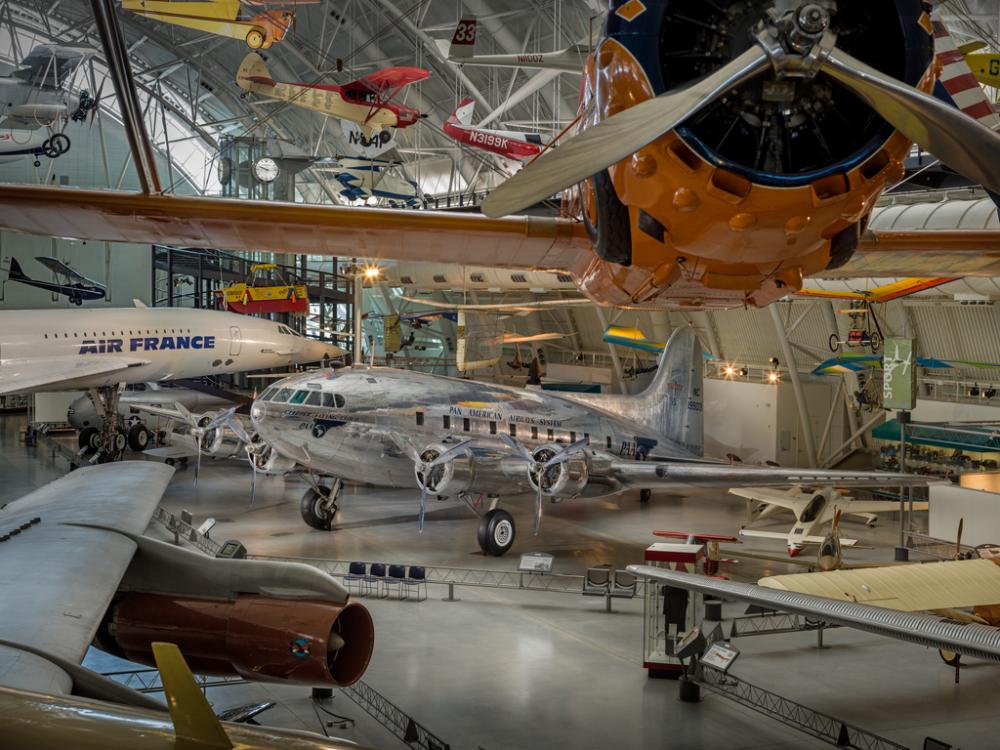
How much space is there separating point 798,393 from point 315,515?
48.4 feet

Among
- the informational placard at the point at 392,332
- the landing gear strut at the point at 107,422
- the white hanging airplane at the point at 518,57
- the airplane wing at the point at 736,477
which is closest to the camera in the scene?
the white hanging airplane at the point at 518,57

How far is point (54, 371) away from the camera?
2200 cm

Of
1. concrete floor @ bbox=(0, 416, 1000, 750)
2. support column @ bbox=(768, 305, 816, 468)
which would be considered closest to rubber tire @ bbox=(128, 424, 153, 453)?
concrete floor @ bbox=(0, 416, 1000, 750)

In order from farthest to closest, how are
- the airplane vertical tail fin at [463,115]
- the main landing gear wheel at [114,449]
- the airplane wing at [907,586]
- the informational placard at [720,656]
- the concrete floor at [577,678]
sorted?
the airplane vertical tail fin at [463,115], the main landing gear wheel at [114,449], the airplane wing at [907,586], the informational placard at [720,656], the concrete floor at [577,678]

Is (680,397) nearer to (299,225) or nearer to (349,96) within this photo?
(349,96)

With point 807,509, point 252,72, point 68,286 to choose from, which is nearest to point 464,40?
point 807,509

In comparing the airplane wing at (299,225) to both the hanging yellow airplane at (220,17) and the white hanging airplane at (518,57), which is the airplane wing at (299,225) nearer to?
the white hanging airplane at (518,57)

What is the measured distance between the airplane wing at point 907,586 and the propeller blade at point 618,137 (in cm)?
650

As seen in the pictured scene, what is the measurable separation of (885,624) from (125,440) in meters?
22.7

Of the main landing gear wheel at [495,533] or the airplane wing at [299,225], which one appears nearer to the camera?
the airplane wing at [299,225]

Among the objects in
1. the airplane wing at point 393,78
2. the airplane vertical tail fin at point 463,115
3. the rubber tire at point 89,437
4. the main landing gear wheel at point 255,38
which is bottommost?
the rubber tire at point 89,437

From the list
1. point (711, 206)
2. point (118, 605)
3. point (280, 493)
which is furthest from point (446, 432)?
point (711, 206)

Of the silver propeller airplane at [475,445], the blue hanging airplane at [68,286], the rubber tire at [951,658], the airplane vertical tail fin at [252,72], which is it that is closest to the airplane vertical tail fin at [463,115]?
the airplane vertical tail fin at [252,72]

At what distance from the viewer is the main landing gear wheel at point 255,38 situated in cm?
2331
